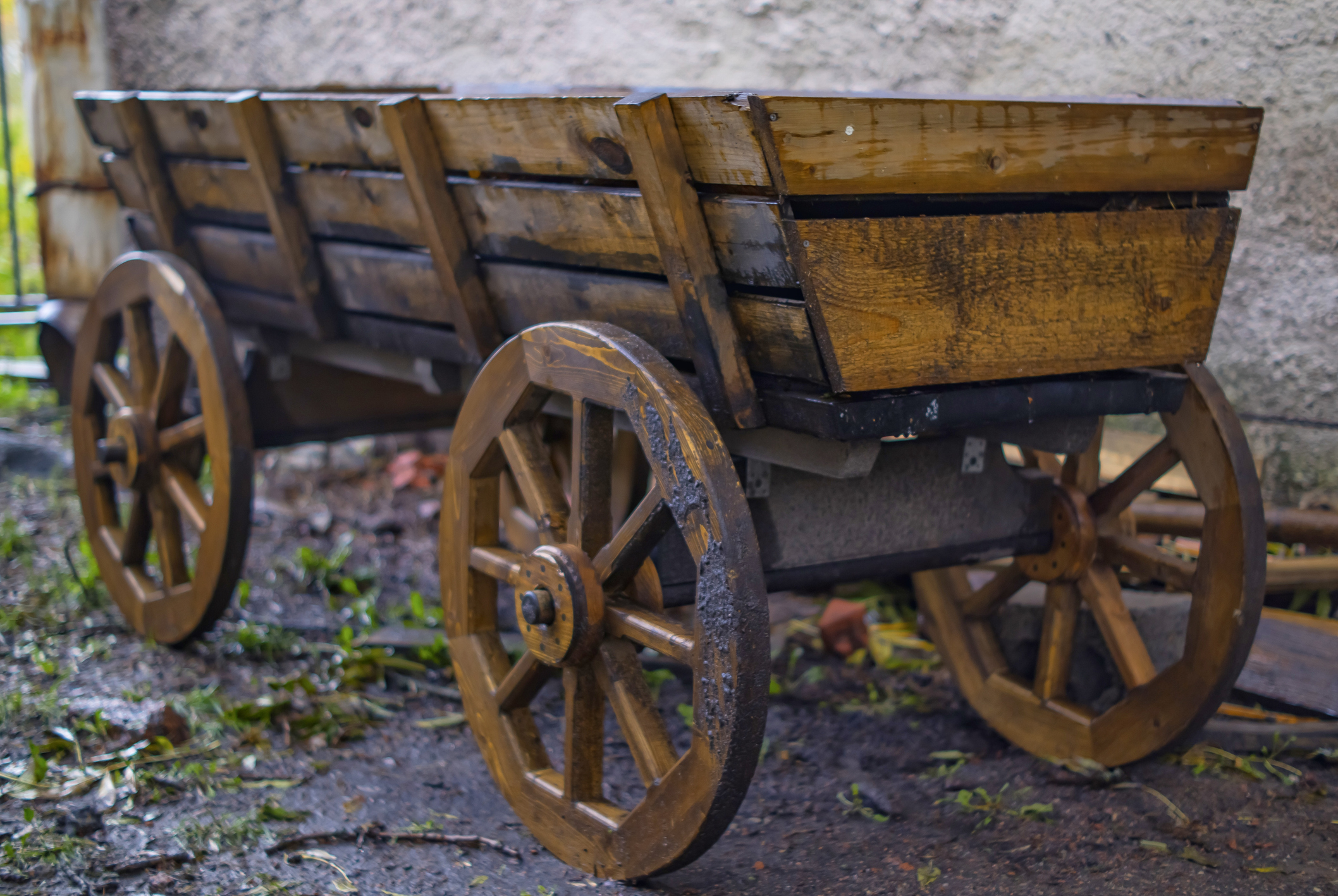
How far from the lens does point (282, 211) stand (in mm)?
2686

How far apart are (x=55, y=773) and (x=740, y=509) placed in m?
1.63

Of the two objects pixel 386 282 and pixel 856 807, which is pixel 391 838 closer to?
pixel 856 807

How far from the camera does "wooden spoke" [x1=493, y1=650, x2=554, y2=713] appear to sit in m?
2.06

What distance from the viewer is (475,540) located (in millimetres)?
2221

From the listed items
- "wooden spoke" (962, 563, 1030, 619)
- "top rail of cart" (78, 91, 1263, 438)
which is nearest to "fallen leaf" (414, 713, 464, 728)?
"top rail of cart" (78, 91, 1263, 438)

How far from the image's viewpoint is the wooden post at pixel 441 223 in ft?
7.20

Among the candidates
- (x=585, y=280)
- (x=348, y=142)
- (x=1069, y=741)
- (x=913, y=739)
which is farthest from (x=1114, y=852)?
(x=348, y=142)

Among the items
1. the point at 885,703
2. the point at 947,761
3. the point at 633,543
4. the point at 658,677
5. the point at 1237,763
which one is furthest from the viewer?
the point at 658,677

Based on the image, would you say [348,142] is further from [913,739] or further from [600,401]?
[913,739]

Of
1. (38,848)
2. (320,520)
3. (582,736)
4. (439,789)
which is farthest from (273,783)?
(320,520)

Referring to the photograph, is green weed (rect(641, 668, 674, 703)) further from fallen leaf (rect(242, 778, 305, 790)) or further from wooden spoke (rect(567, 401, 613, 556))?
wooden spoke (rect(567, 401, 613, 556))

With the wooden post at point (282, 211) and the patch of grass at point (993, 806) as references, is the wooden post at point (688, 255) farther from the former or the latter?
the wooden post at point (282, 211)

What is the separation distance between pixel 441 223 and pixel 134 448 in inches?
50.8

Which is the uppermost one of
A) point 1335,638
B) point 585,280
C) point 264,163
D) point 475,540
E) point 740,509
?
point 264,163
